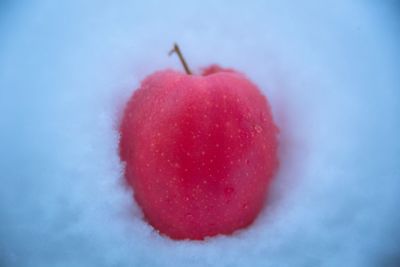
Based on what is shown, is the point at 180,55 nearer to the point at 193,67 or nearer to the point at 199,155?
the point at 193,67

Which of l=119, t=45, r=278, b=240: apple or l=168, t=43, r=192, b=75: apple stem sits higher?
l=168, t=43, r=192, b=75: apple stem

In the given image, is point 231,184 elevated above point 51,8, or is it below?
below

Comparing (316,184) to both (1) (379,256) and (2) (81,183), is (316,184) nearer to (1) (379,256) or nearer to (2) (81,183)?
(1) (379,256)

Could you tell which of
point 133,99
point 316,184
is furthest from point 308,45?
point 133,99

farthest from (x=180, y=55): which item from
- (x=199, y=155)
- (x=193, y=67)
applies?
(x=199, y=155)

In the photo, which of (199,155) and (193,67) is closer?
(199,155)

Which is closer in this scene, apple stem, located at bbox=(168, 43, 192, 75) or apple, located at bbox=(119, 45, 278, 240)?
apple, located at bbox=(119, 45, 278, 240)

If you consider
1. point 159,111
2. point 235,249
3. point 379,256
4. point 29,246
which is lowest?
point 379,256
